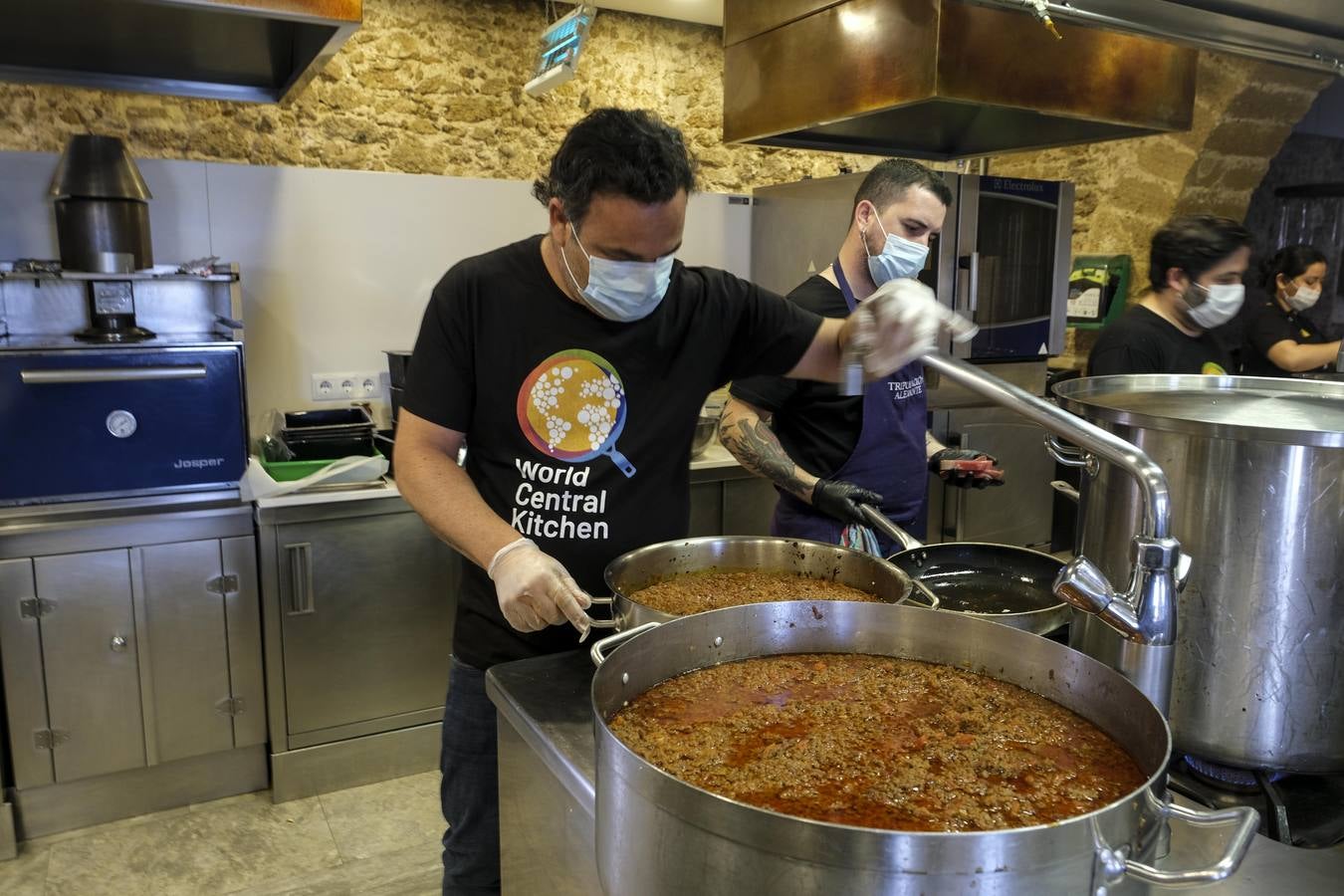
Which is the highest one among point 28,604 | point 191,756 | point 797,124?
point 797,124

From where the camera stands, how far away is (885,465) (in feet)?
7.39

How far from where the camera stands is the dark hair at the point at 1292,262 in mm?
4230

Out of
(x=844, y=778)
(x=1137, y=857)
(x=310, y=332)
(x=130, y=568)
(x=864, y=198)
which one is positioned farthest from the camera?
(x=310, y=332)

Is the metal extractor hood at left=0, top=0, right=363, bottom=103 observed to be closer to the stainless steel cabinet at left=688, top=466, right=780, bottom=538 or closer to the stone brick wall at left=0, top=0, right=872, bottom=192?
the stone brick wall at left=0, top=0, right=872, bottom=192

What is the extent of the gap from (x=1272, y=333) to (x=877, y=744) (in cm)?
422

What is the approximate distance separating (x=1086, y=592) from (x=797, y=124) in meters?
2.17

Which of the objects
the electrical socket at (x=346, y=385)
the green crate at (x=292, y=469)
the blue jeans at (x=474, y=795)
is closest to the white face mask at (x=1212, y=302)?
the blue jeans at (x=474, y=795)

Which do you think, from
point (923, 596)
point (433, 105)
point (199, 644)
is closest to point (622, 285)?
point (923, 596)

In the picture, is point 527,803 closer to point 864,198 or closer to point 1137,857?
point 1137,857

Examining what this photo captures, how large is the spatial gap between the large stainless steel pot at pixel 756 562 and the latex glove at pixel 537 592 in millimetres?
166

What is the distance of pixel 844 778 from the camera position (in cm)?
93

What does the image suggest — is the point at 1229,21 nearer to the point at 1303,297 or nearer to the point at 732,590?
the point at 732,590

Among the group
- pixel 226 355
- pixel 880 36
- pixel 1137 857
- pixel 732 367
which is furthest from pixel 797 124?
pixel 1137 857

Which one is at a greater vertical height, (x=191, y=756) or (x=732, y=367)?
(x=732, y=367)
